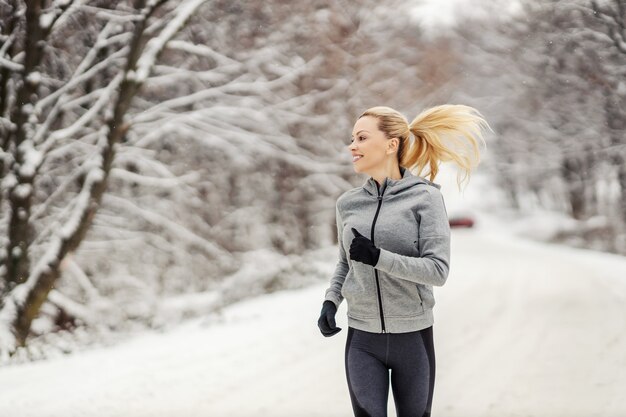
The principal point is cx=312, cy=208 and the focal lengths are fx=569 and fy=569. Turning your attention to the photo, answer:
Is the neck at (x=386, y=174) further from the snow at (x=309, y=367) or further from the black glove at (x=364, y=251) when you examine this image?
the snow at (x=309, y=367)

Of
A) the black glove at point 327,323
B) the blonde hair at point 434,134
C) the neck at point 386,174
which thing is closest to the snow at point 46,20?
the blonde hair at point 434,134

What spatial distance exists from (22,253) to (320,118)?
5.73 m

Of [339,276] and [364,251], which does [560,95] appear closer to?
[339,276]

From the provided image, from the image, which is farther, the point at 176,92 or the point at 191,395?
the point at 176,92

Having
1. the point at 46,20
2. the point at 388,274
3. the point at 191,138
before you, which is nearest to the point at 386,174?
the point at 388,274

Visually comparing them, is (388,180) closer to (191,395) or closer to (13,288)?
(191,395)

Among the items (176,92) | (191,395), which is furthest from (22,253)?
(176,92)

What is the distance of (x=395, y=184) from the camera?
2.50m

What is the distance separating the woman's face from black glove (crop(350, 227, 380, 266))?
1.39 feet

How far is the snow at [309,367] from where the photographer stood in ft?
15.7

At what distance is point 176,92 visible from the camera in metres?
10.5

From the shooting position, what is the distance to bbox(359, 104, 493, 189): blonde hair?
101 inches

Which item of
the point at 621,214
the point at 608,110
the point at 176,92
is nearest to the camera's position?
the point at 176,92

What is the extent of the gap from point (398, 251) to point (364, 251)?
221 mm
